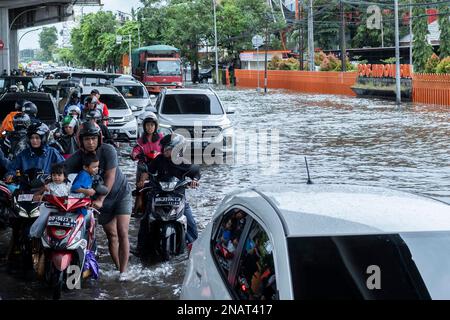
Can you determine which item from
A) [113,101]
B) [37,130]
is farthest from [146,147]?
[113,101]

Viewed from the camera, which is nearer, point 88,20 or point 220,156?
point 220,156

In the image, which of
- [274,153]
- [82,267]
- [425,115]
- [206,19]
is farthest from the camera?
[206,19]

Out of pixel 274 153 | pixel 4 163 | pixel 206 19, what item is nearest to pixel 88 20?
pixel 206 19

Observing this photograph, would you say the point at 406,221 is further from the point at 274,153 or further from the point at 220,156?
the point at 274,153

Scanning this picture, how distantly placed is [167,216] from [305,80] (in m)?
48.2

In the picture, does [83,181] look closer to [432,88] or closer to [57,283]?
[57,283]

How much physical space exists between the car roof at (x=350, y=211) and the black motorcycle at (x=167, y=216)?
3.90 metres

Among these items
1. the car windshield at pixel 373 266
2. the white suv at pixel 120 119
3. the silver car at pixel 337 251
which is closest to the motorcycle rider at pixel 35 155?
the silver car at pixel 337 251

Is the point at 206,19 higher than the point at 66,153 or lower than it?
higher

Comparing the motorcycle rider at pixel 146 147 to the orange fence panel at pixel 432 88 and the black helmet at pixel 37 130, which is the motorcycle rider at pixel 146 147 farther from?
the orange fence panel at pixel 432 88

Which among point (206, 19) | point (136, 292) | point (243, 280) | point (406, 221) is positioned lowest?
point (136, 292)

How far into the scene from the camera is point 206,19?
7869 centimetres

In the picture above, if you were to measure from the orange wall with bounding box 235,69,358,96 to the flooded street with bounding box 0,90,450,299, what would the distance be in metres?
13.3

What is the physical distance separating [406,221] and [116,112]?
1794 cm
